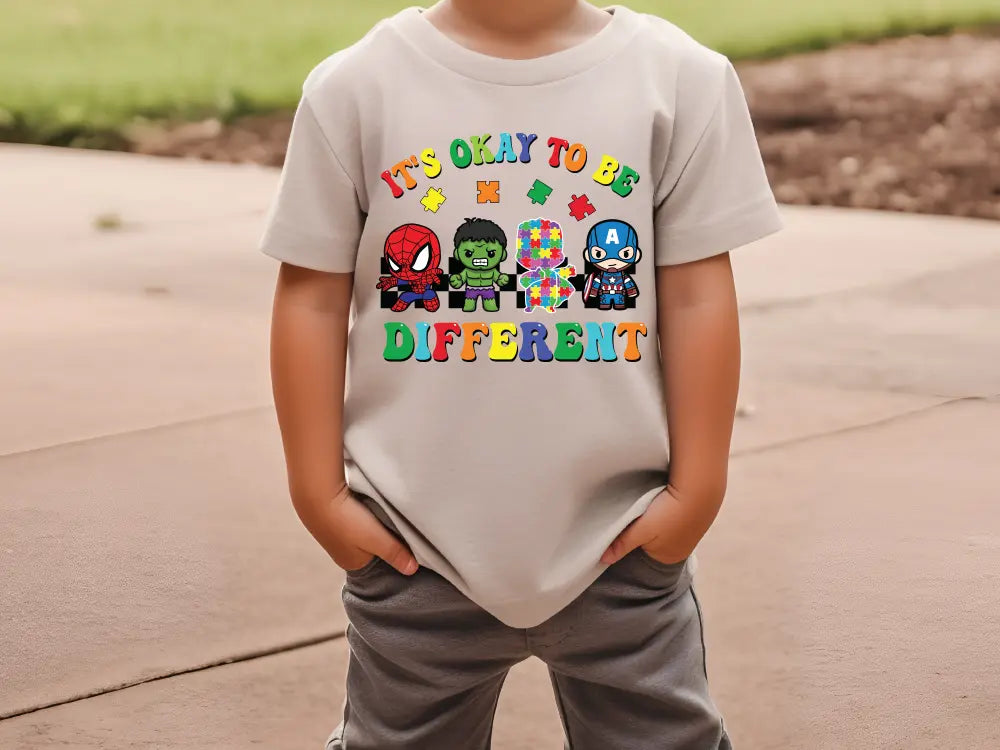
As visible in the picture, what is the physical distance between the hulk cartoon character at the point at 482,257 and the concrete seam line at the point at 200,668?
3.42ft

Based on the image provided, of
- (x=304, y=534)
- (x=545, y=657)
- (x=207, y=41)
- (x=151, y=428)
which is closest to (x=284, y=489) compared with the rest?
(x=304, y=534)

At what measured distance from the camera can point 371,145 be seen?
4.75 ft

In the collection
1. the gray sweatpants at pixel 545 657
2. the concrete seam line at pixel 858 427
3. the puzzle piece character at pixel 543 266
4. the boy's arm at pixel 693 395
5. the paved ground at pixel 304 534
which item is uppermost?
the puzzle piece character at pixel 543 266

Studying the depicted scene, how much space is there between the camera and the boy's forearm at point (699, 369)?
148 cm

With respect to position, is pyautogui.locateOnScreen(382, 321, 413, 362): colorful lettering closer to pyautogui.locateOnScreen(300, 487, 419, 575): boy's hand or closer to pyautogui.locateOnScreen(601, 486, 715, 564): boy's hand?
pyautogui.locateOnScreen(300, 487, 419, 575): boy's hand

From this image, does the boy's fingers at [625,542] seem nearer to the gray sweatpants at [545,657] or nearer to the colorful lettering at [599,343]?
the gray sweatpants at [545,657]

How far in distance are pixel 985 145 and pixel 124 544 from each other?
601 cm

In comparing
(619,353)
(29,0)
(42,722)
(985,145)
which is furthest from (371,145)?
(29,0)

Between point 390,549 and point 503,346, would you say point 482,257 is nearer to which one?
point 503,346

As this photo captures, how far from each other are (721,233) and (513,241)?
20 centimetres

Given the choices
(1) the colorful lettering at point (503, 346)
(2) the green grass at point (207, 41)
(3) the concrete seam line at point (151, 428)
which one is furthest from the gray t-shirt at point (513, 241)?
(2) the green grass at point (207, 41)

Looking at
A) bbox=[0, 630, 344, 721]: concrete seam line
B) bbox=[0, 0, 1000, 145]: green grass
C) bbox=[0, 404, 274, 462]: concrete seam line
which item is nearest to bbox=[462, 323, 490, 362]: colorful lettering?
bbox=[0, 630, 344, 721]: concrete seam line

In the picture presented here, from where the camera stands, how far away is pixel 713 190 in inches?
57.3

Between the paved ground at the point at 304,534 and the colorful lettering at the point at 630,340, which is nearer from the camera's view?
the colorful lettering at the point at 630,340
